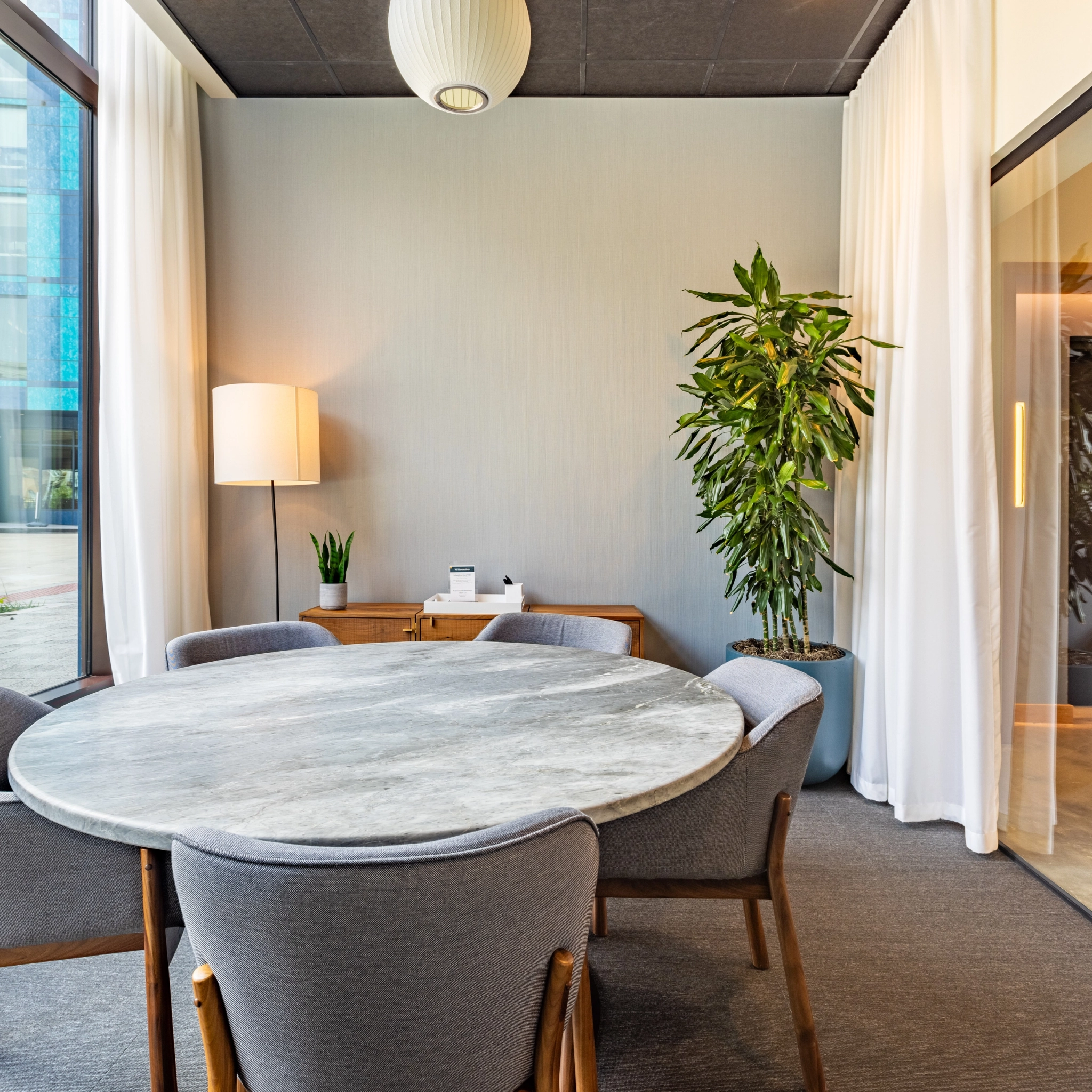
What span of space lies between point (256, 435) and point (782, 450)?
7.32ft

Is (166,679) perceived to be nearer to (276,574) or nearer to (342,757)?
(342,757)

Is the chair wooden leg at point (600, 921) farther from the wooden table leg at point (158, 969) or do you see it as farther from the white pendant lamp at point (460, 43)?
the white pendant lamp at point (460, 43)

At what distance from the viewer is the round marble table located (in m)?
1.05

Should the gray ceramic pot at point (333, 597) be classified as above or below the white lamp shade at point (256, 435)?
below

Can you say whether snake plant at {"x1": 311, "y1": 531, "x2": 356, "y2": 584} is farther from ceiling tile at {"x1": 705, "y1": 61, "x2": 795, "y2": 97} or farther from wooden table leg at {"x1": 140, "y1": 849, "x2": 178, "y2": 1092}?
ceiling tile at {"x1": 705, "y1": 61, "x2": 795, "y2": 97}

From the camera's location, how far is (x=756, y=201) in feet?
12.2

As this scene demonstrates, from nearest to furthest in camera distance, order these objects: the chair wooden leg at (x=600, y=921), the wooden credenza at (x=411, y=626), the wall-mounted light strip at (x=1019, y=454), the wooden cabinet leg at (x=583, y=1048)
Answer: the wooden cabinet leg at (x=583, y=1048) < the chair wooden leg at (x=600, y=921) < the wall-mounted light strip at (x=1019, y=454) < the wooden credenza at (x=411, y=626)

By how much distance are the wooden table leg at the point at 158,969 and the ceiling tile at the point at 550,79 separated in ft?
11.6

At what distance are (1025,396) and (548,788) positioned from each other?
2.23 m

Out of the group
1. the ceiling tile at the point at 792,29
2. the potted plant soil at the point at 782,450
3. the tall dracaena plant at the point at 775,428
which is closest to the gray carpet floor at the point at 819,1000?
the potted plant soil at the point at 782,450

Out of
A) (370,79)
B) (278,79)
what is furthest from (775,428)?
(278,79)

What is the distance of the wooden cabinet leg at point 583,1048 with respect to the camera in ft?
4.51

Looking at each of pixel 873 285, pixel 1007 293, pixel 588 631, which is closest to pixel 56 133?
pixel 588 631

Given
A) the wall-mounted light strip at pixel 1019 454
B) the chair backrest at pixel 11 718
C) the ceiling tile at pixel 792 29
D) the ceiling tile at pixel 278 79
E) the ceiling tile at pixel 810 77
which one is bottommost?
the chair backrest at pixel 11 718
